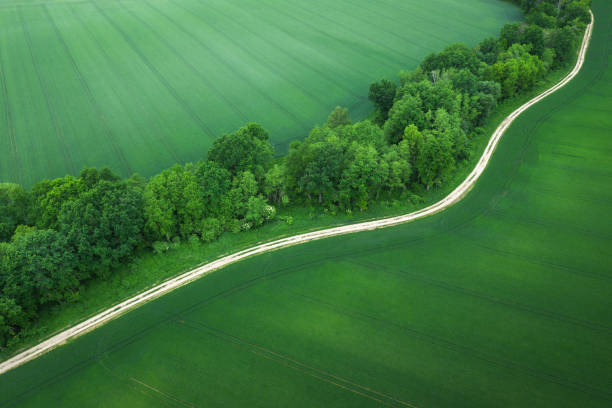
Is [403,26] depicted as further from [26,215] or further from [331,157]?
[26,215]

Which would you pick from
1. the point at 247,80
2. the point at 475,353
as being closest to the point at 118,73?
the point at 247,80

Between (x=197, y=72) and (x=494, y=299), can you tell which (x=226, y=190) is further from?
(x=197, y=72)

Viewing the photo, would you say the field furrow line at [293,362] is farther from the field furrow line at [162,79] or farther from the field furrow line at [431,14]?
the field furrow line at [431,14]

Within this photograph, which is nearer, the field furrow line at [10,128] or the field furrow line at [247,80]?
the field furrow line at [10,128]

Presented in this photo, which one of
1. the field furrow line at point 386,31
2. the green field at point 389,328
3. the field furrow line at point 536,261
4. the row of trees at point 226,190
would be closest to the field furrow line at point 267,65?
the row of trees at point 226,190

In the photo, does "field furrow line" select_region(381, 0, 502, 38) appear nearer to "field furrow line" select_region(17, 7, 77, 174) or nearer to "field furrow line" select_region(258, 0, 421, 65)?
"field furrow line" select_region(258, 0, 421, 65)
